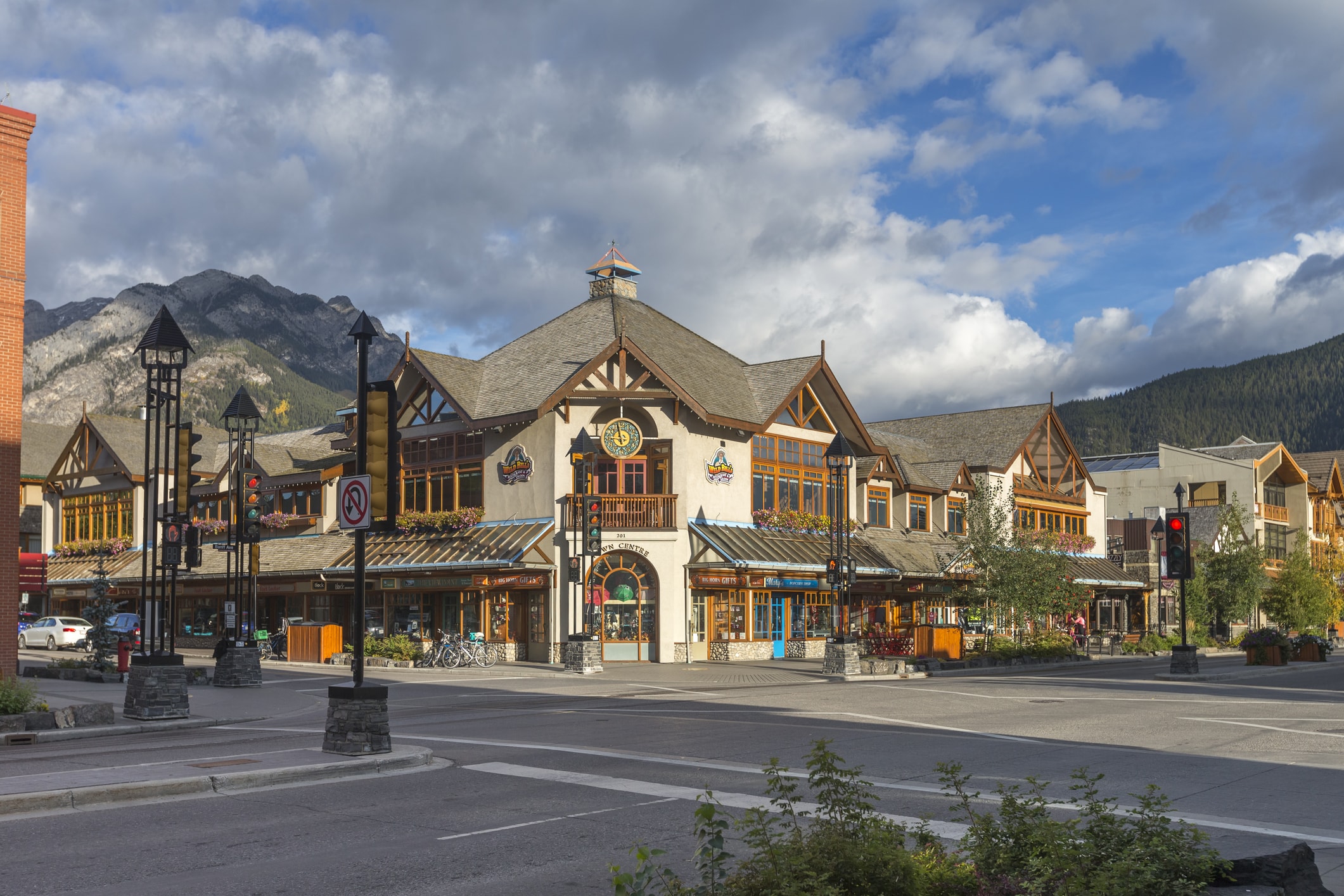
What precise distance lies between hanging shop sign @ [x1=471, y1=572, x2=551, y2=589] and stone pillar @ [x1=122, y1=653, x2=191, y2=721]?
61.4 feet

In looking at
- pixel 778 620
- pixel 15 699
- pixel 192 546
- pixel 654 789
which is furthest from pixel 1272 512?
pixel 15 699

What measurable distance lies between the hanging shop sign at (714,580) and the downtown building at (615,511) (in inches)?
3.5

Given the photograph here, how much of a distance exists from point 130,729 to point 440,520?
23.8 meters

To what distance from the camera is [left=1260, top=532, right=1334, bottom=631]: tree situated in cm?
6212

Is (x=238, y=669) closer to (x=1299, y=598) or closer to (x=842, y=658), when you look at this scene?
(x=842, y=658)

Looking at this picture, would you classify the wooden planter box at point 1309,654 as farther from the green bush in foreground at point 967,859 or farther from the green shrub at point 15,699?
the green shrub at point 15,699

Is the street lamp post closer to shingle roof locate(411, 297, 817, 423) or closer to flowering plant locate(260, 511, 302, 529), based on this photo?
shingle roof locate(411, 297, 817, 423)

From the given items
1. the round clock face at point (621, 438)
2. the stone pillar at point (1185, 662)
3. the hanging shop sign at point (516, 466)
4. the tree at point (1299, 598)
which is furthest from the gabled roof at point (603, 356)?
the tree at point (1299, 598)

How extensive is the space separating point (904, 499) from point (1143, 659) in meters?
11.8

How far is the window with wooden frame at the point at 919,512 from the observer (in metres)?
51.2

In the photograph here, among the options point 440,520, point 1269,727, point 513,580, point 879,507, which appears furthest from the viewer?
point 879,507

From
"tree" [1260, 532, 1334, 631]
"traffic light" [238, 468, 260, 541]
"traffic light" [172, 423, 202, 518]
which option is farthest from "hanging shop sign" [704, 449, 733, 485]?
"tree" [1260, 532, 1334, 631]

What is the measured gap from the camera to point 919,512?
51781mm

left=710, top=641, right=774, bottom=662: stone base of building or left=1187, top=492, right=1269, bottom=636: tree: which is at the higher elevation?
left=1187, top=492, right=1269, bottom=636: tree
